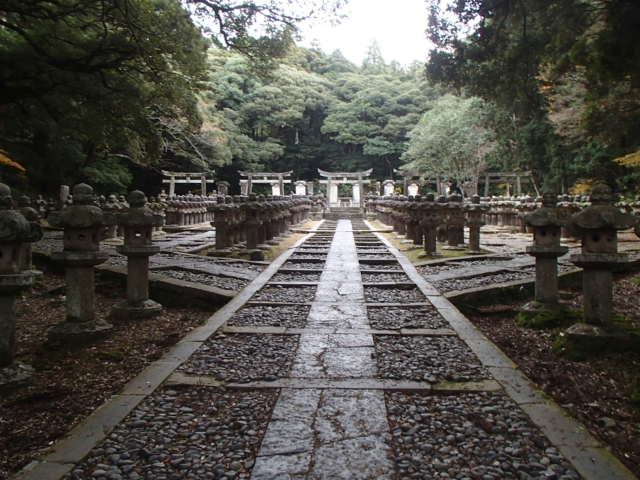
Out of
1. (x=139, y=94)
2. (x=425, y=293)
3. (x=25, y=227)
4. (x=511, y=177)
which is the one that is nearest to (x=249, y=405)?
(x=25, y=227)

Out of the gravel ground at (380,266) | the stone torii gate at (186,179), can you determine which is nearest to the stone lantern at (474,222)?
the gravel ground at (380,266)

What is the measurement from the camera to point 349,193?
1817 inches

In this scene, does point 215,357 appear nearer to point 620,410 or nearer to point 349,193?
point 620,410

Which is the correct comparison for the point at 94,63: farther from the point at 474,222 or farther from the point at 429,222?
the point at 474,222

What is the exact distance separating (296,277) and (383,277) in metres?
1.46

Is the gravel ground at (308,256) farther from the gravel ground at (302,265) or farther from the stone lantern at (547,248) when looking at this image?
the stone lantern at (547,248)

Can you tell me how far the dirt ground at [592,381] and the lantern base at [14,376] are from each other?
388 centimetres

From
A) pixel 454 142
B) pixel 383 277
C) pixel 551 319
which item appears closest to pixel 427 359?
pixel 551 319

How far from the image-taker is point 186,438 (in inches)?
106

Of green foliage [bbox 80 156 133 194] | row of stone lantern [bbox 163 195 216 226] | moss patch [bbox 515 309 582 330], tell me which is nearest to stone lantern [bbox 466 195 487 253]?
moss patch [bbox 515 309 582 330]

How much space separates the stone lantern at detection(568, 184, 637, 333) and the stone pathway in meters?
1.04

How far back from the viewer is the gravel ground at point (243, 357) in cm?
367

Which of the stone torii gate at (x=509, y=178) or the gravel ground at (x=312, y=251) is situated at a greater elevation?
the stone torii gate at (x=509, y=178)

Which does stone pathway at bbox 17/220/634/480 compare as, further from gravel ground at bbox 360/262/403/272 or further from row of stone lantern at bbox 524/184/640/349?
gravel ground at bbox 360/262/403/272
